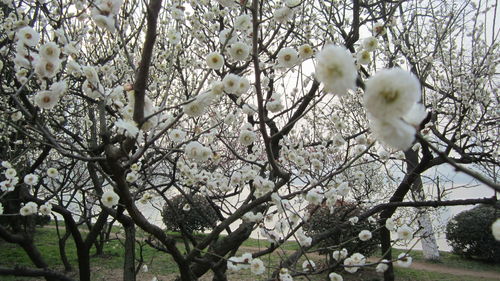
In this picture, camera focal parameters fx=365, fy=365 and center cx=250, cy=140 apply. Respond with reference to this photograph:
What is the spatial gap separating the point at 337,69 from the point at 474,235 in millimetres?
10637

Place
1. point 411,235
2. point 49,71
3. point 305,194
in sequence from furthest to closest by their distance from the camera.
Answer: point 411,235
point 305,194
point 49,71

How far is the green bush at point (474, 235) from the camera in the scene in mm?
9166

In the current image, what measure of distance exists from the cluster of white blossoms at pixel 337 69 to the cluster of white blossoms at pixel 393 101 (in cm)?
5

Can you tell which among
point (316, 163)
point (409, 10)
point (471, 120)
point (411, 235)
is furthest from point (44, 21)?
point (471, 120)

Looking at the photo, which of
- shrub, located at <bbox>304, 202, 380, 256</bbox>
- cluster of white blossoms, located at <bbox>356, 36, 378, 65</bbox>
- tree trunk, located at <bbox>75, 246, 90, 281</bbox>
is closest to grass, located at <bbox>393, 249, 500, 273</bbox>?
shrub, located at <bbox>304, 202, 380, 256</bbox>

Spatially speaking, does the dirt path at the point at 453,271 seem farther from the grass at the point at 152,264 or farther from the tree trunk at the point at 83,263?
the tree trunk at the point at 83,263

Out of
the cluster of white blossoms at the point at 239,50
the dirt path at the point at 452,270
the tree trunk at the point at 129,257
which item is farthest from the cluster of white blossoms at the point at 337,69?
the dirt path at the point at 452,270

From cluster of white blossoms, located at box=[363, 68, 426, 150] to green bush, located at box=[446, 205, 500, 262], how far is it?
10.2 m

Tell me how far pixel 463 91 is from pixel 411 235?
3498 mm

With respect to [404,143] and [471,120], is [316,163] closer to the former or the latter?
[404,143]

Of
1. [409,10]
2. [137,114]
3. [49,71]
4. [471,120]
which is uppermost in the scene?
[409,10]

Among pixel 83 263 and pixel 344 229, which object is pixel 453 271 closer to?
pixel 344 229

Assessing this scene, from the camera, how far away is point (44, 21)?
154 inches

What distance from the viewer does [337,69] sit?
0.74 metres
